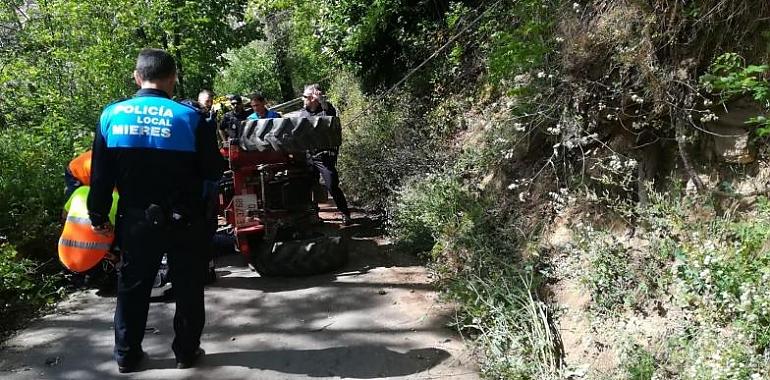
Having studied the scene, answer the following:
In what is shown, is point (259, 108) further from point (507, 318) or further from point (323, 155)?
point (507, 318)

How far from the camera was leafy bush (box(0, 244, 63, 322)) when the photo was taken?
459cm

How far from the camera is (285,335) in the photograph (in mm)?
4340

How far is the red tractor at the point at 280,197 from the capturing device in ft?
17.5

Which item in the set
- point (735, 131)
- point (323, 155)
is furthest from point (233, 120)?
point (735, 131)

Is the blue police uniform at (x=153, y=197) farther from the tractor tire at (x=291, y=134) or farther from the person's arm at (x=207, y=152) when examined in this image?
the tractor tire at (x=291, y=134)

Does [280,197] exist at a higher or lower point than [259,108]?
lower

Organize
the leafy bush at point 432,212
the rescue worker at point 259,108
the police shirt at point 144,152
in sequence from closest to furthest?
the police shirt at point 144,152 < the leafy bush at point 432,212 < the rescue worker at point 259,108

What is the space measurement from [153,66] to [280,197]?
90.9 inches

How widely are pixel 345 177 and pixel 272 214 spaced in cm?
338

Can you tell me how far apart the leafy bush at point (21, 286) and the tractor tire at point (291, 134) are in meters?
2.07

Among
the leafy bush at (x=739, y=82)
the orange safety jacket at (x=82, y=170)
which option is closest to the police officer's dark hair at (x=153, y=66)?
the orange safety jacket at (x=82, y=170)

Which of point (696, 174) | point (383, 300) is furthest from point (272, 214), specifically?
point (696, 174)

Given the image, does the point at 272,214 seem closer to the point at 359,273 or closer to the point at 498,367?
the point at 359,273

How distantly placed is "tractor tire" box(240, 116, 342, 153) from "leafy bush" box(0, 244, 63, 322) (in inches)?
81.4
